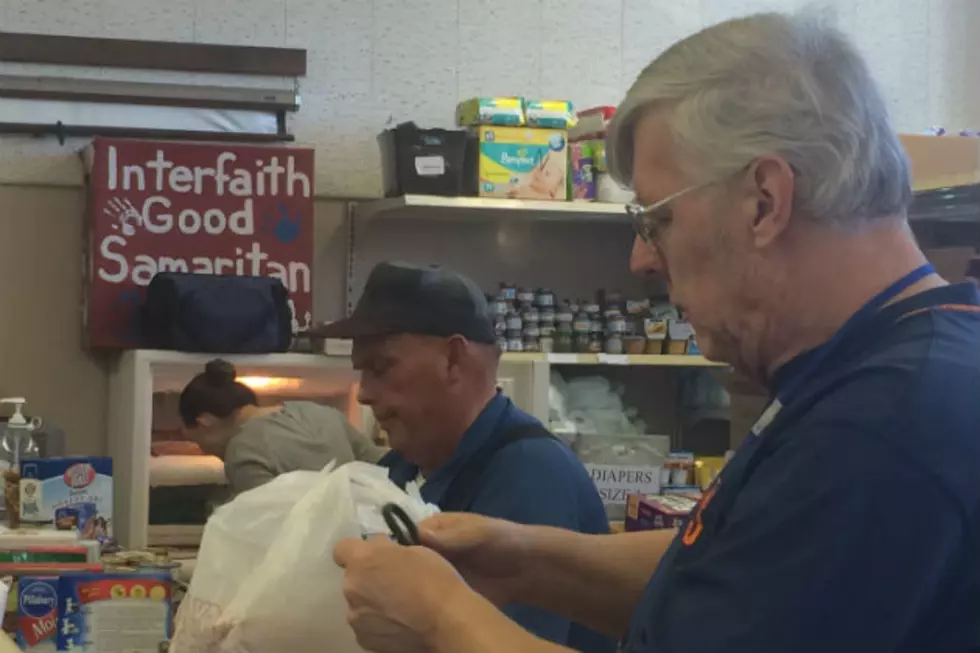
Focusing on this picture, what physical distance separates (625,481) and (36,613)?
2059mm

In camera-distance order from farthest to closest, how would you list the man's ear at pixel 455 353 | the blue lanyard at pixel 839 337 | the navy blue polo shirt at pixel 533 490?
the man's ear at pixel 455 353, the navy blue polo shirt at pixel 533 490, the blue lanyard at pixel 839 337

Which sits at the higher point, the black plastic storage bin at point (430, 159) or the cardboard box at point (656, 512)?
the black plastic storage bin at point (430, 159)

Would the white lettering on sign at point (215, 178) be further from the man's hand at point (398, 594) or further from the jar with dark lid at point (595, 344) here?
the man's hand at point (398, 594)

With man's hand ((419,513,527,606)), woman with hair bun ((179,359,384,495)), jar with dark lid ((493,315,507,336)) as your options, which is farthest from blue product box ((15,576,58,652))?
jar with dark lid ((493,315,507,336))

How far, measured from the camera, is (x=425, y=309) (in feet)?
7.36

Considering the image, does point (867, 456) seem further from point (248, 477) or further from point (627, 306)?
point (627, 306)

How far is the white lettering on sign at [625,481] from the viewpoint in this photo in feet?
13.2

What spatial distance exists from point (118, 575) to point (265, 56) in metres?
2.31

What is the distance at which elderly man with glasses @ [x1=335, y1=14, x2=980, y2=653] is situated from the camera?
946 millimetres

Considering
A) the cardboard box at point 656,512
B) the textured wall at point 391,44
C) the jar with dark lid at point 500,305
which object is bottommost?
the cardboard box at point 656,512

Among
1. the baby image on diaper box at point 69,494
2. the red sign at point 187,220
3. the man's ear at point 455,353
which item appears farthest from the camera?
the red sign at point 187,220

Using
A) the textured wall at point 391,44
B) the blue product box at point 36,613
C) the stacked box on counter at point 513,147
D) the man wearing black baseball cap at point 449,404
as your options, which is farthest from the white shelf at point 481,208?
the blue product box at point 36,613

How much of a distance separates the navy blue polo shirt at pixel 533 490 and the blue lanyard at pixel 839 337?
2.59ft

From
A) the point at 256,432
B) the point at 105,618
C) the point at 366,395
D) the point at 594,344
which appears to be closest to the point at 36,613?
the point at 105,618
